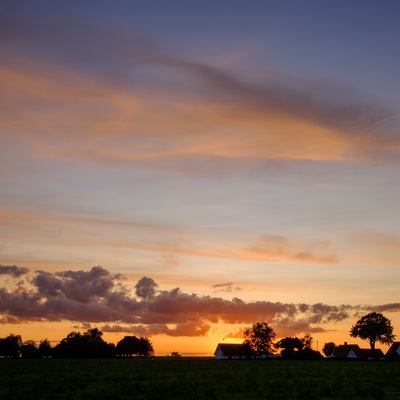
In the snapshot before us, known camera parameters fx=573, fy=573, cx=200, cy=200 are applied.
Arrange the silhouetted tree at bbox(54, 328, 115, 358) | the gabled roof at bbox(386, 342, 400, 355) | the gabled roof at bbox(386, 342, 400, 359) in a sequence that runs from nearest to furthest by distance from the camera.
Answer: the silhouetted tree at bbox(54, 328, 115, 358) → the gabled roof at bbox(386, 342, 400, 359) → the gabled roof at bbox(386, 342, 400, 355)

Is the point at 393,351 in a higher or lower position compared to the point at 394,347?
lower

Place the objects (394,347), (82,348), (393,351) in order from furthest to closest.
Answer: (394,347)
(393,351)
(82,348)

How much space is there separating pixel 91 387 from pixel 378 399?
64.7ft

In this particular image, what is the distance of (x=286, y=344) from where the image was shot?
187000 mm

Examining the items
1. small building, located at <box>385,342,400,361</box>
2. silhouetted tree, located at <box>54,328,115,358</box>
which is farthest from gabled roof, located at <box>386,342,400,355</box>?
silhouetted tree, located at <box>54,328,115,358</box>

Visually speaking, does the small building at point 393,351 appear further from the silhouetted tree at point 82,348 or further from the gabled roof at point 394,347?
the silhouetted tree at point 82,348

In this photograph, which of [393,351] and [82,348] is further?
[393,351]

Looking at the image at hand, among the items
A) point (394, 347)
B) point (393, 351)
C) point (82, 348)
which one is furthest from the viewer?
point (394, 347)

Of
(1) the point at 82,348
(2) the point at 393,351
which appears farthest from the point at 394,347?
(1) the point at 82,348

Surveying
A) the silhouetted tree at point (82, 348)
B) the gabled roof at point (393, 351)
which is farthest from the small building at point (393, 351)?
the silhouetted tree at point (82, 348)

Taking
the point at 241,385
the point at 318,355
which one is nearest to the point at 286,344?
the point at 318,355

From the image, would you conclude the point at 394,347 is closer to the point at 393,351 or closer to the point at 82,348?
the point at 393,351

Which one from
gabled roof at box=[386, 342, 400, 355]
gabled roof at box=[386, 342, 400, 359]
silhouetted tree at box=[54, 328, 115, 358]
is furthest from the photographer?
gabled roof at box=[386, 342, 400, 355]

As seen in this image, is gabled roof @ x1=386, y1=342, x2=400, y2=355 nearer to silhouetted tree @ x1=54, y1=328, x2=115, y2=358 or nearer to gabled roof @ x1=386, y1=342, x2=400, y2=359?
gabled roof @ x1=386, y1=342, x2=400, y2=359
